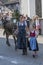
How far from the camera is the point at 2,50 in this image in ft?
44.0

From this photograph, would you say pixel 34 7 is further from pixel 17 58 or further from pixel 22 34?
pixel 17 58

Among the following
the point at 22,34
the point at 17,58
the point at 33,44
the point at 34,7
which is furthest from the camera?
the point at 34,7

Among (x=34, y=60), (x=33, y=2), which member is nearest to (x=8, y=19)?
(x=34, y=60)

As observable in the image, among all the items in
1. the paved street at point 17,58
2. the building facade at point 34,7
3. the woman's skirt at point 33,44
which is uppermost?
the building facade at point 34,7

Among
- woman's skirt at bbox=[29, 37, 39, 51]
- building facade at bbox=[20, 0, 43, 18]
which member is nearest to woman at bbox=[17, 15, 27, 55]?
woman's skirt at bbox=[29, 37, 39, 51]

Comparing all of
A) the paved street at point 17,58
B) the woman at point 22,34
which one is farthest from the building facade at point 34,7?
the woman at point 22,34

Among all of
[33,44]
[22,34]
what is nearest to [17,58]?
[33,44]

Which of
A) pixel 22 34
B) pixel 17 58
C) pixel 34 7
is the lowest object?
pixel 17 58

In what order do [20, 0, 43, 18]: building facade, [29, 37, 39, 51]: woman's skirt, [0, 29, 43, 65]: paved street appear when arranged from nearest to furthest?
[0, 29, 43, 65]: paved street, [29, 37, 39, 51]: woman's skirt, [20, 0, 43, 18]: building facade

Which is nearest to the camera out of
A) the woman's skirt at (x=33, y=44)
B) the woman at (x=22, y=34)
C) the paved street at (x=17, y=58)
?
the paved street at (x=17, y=58)

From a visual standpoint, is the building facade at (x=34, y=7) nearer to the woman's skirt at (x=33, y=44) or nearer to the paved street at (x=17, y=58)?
the paved street at (x=17, y=58)

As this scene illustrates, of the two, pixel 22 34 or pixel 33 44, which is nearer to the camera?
pixel 33 44

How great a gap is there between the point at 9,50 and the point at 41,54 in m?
1.71

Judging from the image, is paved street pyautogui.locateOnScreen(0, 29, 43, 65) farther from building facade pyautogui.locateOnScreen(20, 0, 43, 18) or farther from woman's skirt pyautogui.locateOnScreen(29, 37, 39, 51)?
building facade pyautogui.locateOnScreen(20, 0, 43, 18)
